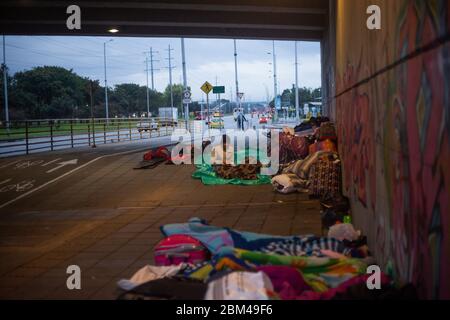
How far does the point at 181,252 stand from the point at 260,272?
67.0 inches

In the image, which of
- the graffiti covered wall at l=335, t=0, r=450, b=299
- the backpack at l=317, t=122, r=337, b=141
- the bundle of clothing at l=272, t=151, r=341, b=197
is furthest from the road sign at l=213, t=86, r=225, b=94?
the graffiti covered wall at l=335, t=0, r=450, b=299

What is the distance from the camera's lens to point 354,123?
24.3 feet

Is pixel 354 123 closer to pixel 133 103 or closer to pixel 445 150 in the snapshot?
pixel 445 150

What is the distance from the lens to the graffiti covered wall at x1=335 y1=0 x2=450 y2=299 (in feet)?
10.0

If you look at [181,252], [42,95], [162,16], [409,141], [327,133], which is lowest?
[181,252]

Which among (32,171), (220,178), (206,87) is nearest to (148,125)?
(206,87)

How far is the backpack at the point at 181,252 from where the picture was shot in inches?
219

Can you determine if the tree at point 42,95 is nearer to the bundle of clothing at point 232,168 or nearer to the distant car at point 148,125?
the distant car at point 148,125

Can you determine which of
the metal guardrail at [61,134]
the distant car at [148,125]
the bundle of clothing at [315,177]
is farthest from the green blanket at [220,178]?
the distant car at [148,125]

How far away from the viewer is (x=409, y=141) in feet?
12.4

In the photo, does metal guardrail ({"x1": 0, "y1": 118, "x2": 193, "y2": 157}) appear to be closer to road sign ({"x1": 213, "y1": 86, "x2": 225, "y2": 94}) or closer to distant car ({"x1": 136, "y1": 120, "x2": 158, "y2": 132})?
distant car ({"x1": 136, "y1": 120, "x2": 158, "y2": 132})

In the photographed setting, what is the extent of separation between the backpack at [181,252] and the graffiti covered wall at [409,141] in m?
1.87

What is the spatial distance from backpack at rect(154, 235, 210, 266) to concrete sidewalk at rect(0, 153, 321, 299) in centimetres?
49

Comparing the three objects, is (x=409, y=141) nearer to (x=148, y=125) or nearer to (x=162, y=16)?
(x=162, y=16)
